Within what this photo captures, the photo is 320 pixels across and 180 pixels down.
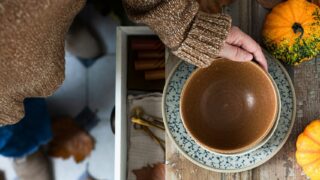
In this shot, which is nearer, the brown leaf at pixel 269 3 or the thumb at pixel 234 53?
the thumb at pixel 234 53

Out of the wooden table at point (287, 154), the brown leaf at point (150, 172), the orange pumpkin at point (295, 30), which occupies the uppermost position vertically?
the orange pumpkin at point (295, 30)

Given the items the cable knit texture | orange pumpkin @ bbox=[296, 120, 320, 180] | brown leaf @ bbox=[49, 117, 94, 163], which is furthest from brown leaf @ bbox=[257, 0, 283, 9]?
brown leaf @ bbox=[49, 117, 94, 163]

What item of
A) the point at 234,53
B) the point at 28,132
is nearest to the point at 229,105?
the point at 234,53

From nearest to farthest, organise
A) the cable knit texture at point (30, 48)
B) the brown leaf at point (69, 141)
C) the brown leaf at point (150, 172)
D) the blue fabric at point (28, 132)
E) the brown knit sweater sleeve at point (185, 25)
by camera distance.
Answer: the cable knit texture at point (30, 48) → the brown knit sweater sleeve at point (185, 25) → the brown leaf at point (150, 172) → the blue fabric at point (28, 132) → the brown leaf at point (69, 141)

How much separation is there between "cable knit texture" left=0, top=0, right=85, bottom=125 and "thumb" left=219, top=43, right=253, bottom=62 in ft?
0.92

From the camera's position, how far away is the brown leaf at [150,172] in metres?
0.98

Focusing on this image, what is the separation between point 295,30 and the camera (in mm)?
812

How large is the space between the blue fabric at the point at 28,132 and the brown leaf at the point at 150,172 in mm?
358

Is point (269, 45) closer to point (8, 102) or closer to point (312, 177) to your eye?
point (312, 177)

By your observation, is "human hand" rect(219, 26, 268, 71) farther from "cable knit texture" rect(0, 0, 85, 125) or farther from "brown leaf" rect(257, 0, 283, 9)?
"cable knit texture" rect(0, 0, 85, 125)

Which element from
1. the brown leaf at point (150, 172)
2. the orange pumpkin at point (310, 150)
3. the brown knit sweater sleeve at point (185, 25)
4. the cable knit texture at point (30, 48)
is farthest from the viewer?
the brown leaf at point (150, 172)

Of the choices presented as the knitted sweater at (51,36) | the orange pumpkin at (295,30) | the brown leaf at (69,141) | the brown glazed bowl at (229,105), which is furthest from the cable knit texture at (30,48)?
the brown leaf at (69,141)

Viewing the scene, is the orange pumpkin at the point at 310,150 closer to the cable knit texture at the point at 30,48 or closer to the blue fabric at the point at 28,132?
the cable knit texture at the point at 30,48

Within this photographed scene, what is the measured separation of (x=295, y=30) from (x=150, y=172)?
0.46m
